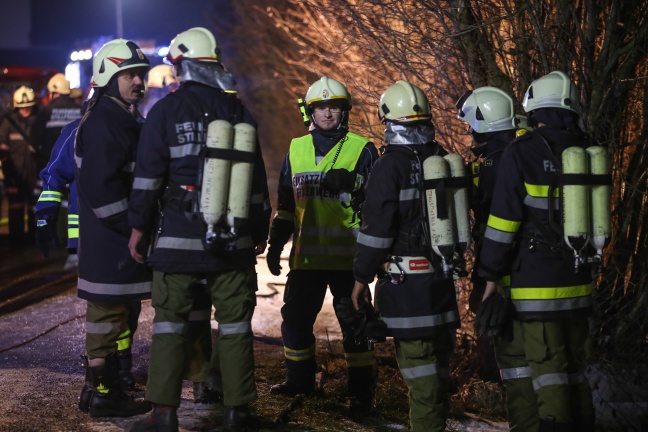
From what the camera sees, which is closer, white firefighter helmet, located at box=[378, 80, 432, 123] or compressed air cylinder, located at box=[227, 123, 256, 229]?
compressed air cylinder, located at box=[227, 123, 256, 229]

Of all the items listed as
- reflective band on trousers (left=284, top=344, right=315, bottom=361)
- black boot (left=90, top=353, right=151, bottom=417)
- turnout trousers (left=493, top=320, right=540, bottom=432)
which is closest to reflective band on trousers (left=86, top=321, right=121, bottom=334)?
black boot (left=90, top=353, right=151, bottom=417)

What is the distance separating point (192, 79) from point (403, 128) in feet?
3.93

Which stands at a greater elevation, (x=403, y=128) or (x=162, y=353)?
(x=403, y=128)

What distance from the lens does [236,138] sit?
472 centimetres

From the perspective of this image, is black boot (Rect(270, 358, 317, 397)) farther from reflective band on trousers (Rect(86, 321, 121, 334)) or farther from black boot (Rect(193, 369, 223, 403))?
reflective band on trousers (Rect(86, 321, 121, 334))

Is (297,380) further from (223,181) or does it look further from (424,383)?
(223,181)

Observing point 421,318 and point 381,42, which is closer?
point 421,318

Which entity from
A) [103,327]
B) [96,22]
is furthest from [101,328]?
[96,22]

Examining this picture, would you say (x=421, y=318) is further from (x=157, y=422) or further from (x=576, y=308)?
(x=157, y=422)

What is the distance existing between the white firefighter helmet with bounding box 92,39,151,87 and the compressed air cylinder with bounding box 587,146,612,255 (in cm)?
271

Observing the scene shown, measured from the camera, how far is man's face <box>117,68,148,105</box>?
551 cm

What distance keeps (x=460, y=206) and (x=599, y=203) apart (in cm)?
73

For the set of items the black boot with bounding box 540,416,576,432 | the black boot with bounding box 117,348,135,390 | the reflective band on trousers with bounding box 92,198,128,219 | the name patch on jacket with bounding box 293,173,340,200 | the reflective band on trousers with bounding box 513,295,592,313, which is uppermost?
the name patch on jacket with bounding box 293,173,340,200

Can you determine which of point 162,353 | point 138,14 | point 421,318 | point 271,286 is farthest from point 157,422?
point 138,14
